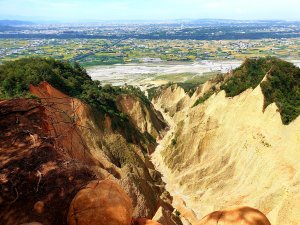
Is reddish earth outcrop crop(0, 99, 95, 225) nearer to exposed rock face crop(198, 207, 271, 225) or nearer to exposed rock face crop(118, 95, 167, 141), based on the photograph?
exposed rock face crop(198, 207, 271, 225)

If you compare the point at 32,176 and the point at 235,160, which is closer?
the point at 32,176

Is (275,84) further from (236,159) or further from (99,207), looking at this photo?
(99,207)

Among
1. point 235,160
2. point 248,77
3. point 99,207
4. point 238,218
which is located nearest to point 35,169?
point 99,207

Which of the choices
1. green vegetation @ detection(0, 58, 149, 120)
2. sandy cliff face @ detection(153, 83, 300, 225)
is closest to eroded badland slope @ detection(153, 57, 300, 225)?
sandy cliff face @ detection(153, 83, 300, 225)

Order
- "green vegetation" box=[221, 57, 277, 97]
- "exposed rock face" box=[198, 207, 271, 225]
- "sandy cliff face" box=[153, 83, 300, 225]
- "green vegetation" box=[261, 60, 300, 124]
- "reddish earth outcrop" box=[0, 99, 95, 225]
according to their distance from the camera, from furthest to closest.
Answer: "green vegetation" box=[221, 57, 277, 97] → "green vegetation" box=[261, 60, 300, 124] → "sandy cliff face" box=[153, 83, 300, 225] → "reddish earth outcrop" box=[0, 99, 95, 225] → "exposed rock face" box=[198, 207, 271, 225]

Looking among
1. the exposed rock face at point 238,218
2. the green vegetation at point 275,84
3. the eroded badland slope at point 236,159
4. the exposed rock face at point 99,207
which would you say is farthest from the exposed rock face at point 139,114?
the exposed rock face at point 238,218
